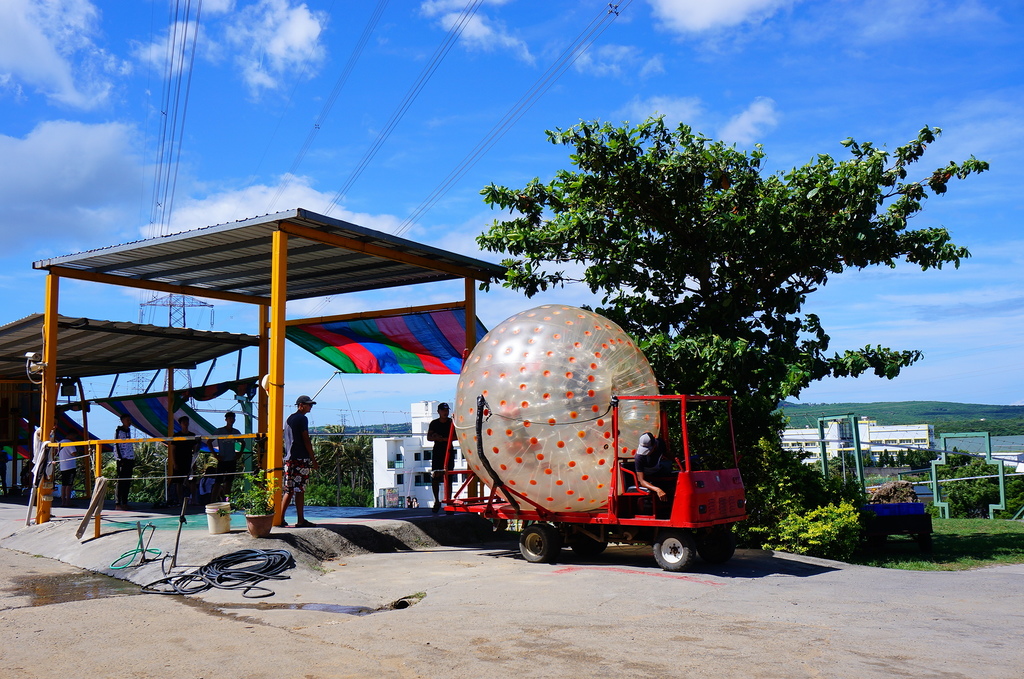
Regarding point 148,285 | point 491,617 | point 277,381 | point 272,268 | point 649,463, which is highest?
point 148,285

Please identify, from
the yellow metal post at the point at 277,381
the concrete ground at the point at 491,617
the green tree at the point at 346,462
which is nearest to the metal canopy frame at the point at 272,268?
the yellow metal post at the point at 277,381

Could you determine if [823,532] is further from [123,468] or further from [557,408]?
[123,468]

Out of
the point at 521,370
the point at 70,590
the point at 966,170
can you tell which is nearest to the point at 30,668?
the point at 70,590

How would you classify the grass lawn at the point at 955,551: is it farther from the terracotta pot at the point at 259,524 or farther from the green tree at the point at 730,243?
the terracotta pot at the point at 259,524

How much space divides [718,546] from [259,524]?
572cm

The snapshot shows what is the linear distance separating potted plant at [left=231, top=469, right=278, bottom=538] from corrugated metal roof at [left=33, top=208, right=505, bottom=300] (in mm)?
3558

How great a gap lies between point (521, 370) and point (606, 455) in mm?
1435

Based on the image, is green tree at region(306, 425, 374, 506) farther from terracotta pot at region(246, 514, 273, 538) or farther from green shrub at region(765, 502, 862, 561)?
green shrub at region(765, 502, 862, 561)

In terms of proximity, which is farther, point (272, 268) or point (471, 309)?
point (471, 309)

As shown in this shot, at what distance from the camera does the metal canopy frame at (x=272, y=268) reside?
11.9m

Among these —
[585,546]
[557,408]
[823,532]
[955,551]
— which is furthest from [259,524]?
[955,551]

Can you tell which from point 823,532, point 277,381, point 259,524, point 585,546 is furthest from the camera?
point 277,381

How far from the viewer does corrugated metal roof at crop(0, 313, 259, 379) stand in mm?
16281

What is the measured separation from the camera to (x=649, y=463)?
9984mm
